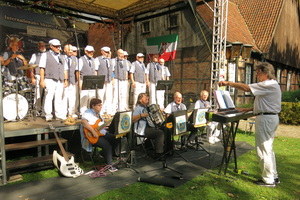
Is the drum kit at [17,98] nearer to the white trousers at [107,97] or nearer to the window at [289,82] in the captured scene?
the white trousers at [107,97]

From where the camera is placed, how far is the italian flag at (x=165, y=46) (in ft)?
41.3

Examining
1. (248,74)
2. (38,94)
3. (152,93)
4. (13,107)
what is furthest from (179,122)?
(248,74)

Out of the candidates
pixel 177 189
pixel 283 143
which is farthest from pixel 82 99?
pixel 283 143

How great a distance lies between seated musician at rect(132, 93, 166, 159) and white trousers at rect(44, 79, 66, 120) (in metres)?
1.91

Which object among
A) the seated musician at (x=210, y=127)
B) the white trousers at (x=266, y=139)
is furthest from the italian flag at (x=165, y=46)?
the white trousers at (x=266, y=139)

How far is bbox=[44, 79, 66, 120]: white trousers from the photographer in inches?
213

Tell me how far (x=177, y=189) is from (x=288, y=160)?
3.26 meters

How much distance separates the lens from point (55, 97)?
18.3 feet

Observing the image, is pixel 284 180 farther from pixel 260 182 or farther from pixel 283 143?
pixel 283 143

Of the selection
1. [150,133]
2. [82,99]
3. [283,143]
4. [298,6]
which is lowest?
[283,143]

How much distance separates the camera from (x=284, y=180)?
4.24 m

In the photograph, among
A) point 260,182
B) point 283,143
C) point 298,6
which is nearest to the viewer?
point 260,182

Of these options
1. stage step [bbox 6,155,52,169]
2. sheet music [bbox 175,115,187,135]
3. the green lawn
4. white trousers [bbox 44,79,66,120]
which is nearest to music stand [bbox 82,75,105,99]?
white trousers [bbox 44,79,66,120]

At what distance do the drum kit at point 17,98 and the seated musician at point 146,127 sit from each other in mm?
2468
